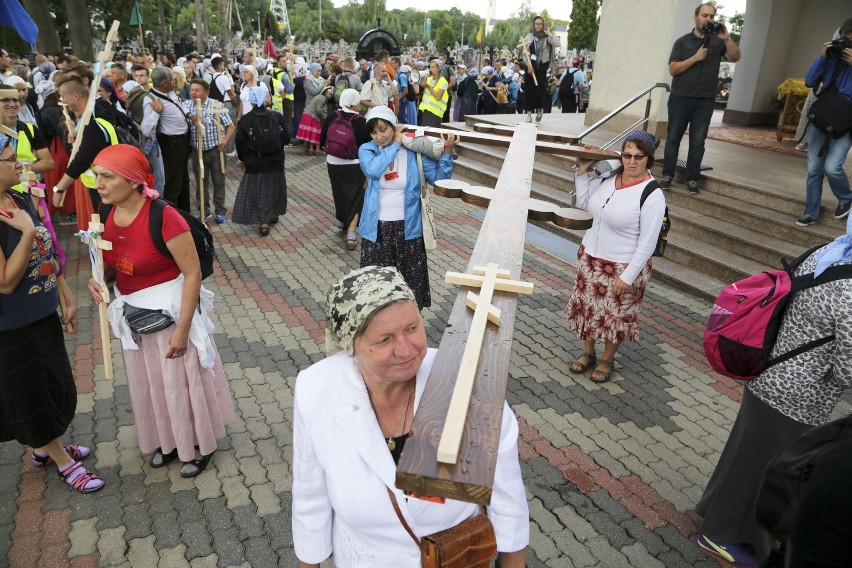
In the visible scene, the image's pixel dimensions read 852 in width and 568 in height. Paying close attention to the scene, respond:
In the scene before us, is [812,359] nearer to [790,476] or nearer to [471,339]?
[790,476]

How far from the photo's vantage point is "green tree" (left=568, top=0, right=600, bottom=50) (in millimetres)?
51719

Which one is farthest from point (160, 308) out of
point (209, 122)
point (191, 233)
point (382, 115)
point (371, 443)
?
point (209, 122)

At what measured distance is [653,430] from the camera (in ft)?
14.2

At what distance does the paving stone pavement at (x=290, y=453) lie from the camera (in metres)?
3.21

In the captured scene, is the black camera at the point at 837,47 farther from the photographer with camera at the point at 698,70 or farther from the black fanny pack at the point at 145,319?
the black fanny pack at the point at 145,319

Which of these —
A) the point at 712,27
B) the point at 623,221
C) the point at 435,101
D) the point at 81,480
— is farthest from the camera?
the point at 435,101

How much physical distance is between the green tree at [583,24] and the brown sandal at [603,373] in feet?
177

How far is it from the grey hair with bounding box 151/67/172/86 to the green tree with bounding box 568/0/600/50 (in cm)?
5188

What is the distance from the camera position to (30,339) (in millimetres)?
3219

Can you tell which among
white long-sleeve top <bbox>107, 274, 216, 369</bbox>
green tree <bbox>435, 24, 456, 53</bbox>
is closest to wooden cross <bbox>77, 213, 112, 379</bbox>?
white long-sleeve top <bbox>107, 274, 216, 369</bbox>

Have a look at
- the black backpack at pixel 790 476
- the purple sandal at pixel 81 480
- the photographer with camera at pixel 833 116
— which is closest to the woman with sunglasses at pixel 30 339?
the purple sandal at pixel 81 480

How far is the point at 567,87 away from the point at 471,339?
16.3 meters

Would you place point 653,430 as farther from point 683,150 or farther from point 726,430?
point 683,150

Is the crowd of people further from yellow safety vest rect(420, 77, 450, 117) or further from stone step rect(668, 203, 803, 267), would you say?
yellow safety vest rect(420, 77, 450, 117)
